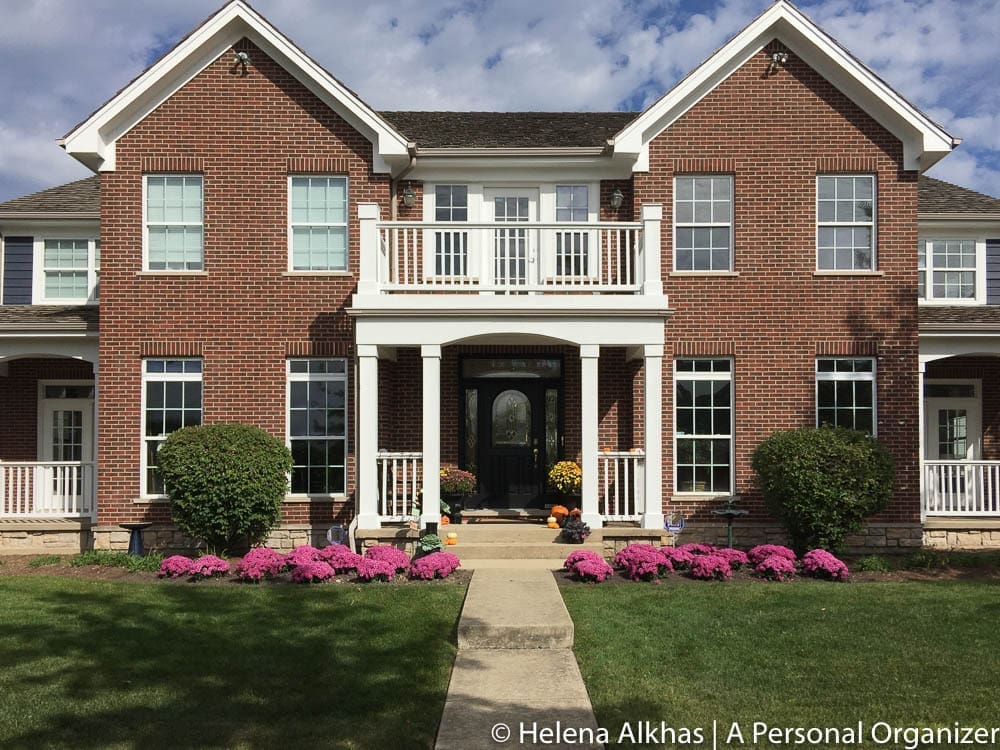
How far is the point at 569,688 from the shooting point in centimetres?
645

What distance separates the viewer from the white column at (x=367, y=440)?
40.0 ft

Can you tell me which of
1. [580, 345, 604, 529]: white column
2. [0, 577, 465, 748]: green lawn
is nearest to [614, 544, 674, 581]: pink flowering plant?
[580, 345, 604, 529]: white column

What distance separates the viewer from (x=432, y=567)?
1062 cm

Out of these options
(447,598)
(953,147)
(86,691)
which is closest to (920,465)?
(953,147)

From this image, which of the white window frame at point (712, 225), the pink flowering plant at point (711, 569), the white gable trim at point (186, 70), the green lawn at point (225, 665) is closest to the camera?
the green lawn at point (225, 665)

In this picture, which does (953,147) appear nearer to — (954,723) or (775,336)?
(775,336)

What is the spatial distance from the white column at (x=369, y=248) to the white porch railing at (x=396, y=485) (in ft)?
8.09

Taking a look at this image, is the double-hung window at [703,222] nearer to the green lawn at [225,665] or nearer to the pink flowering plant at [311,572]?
the green lawn at [225,665]

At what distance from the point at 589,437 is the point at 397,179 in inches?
219

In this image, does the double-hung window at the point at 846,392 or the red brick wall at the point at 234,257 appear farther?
the double-hung window at the point at 846,392

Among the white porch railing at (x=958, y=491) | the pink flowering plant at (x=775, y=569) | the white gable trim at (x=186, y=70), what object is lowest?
the pink flowering plant at (x=775, y=569)

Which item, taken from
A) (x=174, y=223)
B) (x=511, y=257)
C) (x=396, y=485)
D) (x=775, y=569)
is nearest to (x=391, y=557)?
(x=396, y=485)

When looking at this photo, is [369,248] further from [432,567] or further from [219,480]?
[432,567]

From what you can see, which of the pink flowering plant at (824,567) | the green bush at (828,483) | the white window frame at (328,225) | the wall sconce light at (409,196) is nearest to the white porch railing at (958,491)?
the green bush at (828,483)
